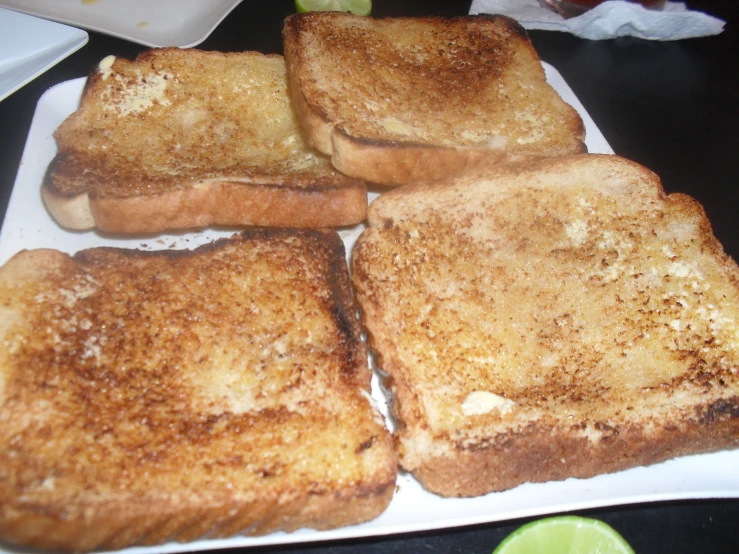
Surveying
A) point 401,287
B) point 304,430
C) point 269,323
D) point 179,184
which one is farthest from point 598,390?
point 179,184

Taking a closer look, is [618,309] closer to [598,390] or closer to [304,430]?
[598,390]

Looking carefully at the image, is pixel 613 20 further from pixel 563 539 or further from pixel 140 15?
pixel 563 539

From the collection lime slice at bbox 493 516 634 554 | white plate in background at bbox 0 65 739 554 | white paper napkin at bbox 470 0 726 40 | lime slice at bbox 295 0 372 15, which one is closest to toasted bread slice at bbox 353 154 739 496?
white plate in background at bbox 0 65 739 554

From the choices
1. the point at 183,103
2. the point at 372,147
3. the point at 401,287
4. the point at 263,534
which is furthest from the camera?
the point at 183,103

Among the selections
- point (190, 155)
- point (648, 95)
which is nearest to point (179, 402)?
point (190, 155)

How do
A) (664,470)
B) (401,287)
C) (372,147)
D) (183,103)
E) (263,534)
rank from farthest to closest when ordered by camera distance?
(183,103)
(372,147)
(401,287)
(664,470)
(263,534)

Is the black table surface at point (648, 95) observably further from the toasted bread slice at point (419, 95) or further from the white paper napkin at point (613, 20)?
the toasted bread slice at point (419, 95)

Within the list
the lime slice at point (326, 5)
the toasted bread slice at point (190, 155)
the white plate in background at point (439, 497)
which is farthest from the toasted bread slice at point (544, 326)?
the lime slice at point (326, 5)
